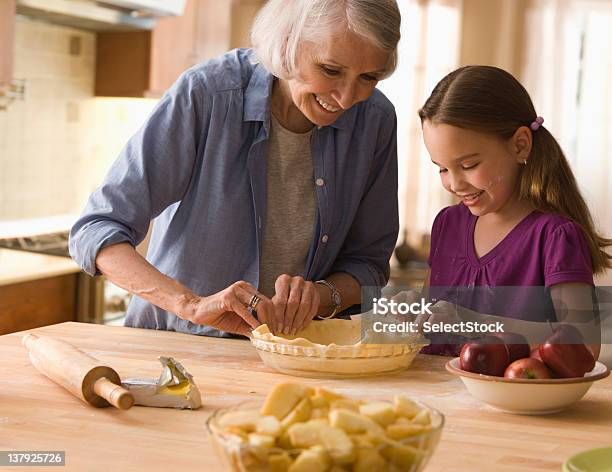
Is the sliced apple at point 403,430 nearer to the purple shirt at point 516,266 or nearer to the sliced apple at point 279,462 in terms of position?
the sliced apple at point 279,462

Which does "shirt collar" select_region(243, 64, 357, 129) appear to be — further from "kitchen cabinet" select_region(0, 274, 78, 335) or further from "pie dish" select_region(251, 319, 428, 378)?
"kitchen cabinet" select_region(0, 274, 78, 335)

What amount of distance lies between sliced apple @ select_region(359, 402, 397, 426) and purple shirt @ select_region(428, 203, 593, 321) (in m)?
0.91

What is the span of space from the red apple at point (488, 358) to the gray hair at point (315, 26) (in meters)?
0.63

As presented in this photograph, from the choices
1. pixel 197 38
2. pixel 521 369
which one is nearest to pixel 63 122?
pixel 197 38

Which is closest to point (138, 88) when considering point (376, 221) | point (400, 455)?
point (376, 221)

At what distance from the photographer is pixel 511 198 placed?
191 cm

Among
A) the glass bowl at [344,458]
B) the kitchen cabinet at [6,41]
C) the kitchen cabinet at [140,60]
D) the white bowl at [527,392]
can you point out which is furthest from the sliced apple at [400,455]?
the kitchen cabinet at [140,60]

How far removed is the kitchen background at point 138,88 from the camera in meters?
3.73

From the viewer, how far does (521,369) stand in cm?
134

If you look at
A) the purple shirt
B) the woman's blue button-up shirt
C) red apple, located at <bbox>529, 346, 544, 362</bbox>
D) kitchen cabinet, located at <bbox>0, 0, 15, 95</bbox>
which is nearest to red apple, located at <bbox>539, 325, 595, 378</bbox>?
red apple, located at <bbox>529, 346, 544, 362</bbox>

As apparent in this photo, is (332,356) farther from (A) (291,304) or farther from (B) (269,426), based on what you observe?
(B) (269,426)

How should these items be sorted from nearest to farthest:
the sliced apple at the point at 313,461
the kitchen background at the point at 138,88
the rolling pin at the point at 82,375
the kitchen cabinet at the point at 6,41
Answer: the sliced apple at the point at 313,461 → the rolling pin at the point at 82,375 → the kitchen cabinet at the point at 6,41 → the kitchen background at the point at 138,88

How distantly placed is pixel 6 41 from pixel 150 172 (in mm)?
1911

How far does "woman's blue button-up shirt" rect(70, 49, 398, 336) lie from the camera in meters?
1.88
